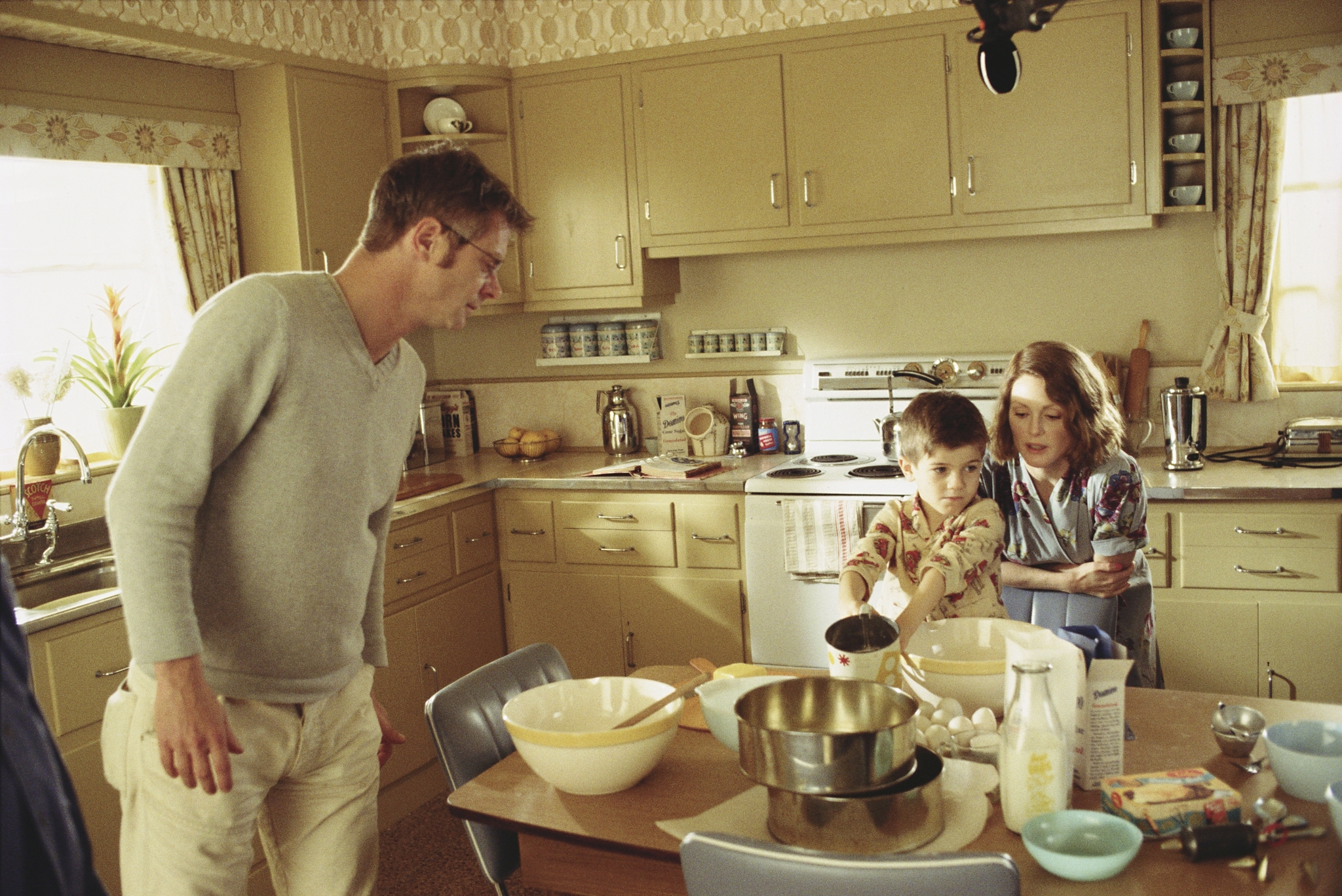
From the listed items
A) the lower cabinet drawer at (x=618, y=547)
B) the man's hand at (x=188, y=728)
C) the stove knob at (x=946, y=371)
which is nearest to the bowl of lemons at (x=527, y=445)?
the lower cabinet drawer at (x=618, y=547)

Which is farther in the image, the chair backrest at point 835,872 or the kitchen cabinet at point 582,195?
the kitchen cabinet at point 582,195

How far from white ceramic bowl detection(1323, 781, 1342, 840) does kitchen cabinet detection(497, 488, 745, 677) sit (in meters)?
2.40

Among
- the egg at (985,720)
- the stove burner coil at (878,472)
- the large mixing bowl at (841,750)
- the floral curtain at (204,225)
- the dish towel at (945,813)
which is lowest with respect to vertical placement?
the dish towel at (945,813)

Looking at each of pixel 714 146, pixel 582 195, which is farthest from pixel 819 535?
pixel 582 195

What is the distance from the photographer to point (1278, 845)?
137 cm

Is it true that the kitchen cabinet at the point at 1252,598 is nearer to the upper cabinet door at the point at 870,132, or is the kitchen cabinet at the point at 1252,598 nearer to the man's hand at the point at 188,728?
the upper cabinet door at the point at 870,132

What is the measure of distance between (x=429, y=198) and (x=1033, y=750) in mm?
1101

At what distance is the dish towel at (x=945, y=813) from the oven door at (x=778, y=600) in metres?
1.93

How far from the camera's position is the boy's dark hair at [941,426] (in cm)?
222

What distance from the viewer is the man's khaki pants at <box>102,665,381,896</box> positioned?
1592 mm

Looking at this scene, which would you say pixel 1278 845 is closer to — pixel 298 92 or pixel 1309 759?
pixel 1309 759

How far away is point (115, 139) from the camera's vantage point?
11.4 ft

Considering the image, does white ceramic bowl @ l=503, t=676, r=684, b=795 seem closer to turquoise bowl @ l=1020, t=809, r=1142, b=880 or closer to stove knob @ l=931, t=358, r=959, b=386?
turquoise bowl @ l=1020, t=809, r=1142, b=880

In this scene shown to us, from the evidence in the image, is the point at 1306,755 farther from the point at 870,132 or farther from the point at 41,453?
the point at 41,453
